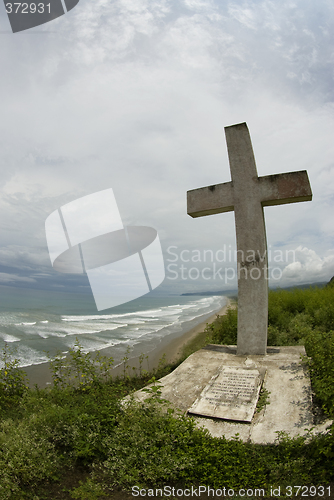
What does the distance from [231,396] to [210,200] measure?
331 centimetres

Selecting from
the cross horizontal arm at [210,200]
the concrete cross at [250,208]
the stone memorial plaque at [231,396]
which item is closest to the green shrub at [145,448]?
the stone memorial plaque at [231,396]

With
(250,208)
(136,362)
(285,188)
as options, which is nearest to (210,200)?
(250,208)

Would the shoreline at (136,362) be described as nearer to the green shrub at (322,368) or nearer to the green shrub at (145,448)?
the green shrub at (145,448)

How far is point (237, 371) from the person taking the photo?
4.64 meters

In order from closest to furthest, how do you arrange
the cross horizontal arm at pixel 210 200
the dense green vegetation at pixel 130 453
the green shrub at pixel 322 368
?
1. the dense green vegetation at pixel 130 453
2. the green shrub at pixel 322 368
3. the cross horizontal arm at pixel 210 200

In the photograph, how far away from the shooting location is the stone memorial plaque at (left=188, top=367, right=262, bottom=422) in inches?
146

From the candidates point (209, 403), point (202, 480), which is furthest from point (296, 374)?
point (202, 480)

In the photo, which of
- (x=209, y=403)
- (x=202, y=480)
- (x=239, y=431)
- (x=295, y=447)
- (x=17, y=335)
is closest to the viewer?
(x=202, y=480)

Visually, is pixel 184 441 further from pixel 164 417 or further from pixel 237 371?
pixel 237 371

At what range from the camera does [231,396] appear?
404 cm

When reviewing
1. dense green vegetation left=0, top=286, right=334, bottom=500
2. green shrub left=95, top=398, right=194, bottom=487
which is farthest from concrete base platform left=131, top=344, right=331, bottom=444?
green shrub left=95, top=398, right=194, bottom=487

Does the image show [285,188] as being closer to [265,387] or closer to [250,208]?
[250,208]

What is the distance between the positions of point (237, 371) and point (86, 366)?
2286mm

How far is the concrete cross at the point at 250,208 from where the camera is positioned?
529 cm
